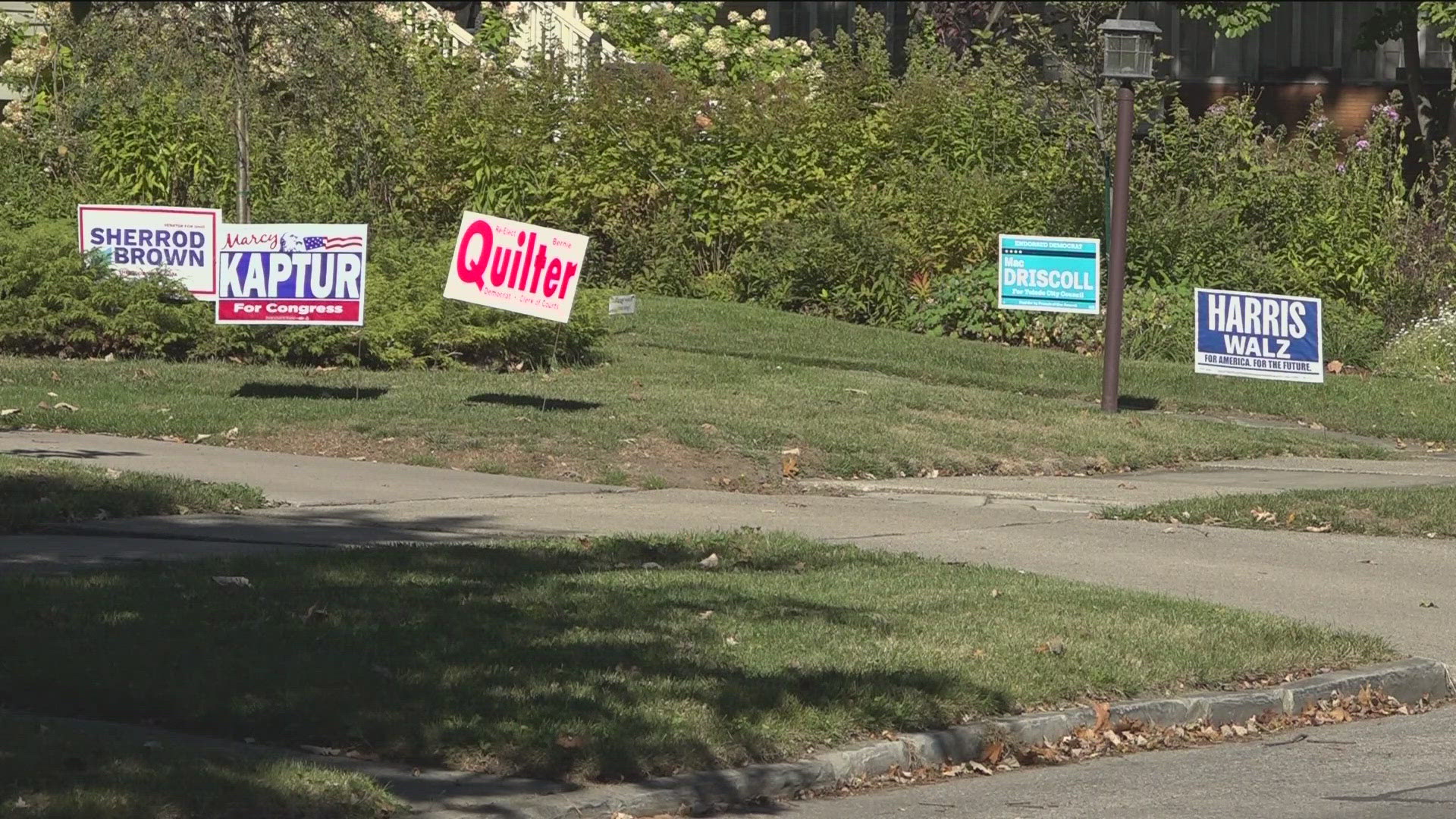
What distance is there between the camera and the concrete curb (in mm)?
6637

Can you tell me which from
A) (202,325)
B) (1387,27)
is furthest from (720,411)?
(1387,27)

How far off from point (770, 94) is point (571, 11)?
8.22 meters

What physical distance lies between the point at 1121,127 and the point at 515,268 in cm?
556

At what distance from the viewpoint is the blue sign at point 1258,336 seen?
18094mm

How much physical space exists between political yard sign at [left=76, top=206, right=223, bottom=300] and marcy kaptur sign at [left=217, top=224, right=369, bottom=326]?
2183mm

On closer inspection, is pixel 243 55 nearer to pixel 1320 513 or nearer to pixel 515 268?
pixel 515 268

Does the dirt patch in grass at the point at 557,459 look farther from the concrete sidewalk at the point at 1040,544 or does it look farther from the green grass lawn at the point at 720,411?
the concrete sidewalk at the point at 1040,544

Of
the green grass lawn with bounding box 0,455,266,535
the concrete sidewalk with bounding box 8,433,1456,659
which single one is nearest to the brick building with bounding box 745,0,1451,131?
the concrete sidewalk with bounding box 8,433,1456,659

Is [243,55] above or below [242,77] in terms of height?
above

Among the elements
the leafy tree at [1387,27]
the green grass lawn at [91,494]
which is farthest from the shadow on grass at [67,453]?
the leafy tree at [1387,27]

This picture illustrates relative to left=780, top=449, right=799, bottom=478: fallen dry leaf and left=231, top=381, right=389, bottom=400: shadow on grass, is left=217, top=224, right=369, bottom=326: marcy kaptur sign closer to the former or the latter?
left=231, top=381, right=389, bottom=400: shadow on grass

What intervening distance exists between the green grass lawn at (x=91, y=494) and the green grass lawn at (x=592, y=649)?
176 centimetres

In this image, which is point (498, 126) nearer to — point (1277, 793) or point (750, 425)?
point (750, 425)

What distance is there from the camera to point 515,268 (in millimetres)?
15492
